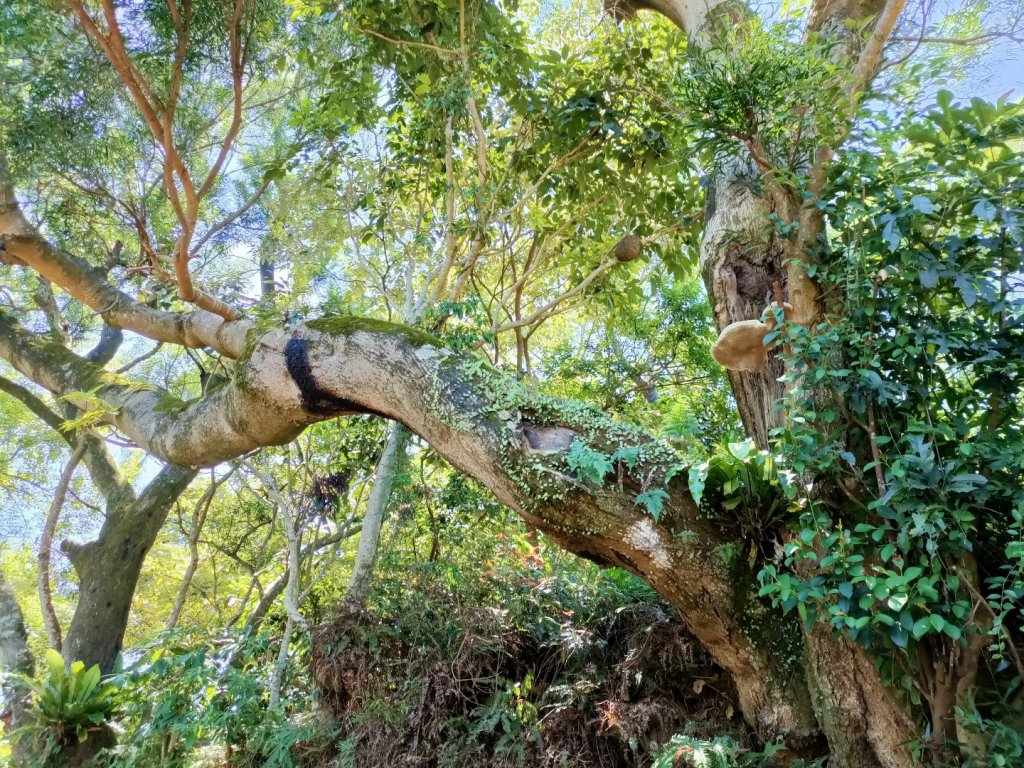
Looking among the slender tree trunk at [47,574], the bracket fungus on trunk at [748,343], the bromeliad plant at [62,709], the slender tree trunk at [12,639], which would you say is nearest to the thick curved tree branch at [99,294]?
the slender tree trunk at [47,574]

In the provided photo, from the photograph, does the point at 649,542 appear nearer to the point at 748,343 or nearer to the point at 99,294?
the point at 748,343

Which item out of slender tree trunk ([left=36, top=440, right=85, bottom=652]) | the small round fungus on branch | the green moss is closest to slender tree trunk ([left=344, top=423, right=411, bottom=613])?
the green moss

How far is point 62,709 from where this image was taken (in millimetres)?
4090

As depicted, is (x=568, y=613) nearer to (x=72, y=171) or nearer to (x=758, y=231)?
(x=758, y=231)

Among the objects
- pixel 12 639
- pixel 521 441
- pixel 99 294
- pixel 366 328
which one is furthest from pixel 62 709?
pixel 521 441

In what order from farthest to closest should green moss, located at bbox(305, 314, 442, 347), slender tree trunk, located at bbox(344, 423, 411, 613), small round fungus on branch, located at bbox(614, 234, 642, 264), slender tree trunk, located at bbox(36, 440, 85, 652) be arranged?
slender tree trunk, located at bbox(36, 440, 85, 652) < small round fungus on branch, located at bbox(614, 234, 642, 264) < slender tree trunk, located at bbox(344, 423, 411, 613) < green moss, located at bbox(305, 314, 442, 347)

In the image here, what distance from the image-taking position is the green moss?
110 inches

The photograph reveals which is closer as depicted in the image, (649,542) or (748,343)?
(649,542)

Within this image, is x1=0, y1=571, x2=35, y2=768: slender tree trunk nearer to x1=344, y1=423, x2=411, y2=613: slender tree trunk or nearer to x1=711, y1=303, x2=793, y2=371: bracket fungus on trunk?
x1=344, y1=423, x2=411, y2=613: slender tree trunk

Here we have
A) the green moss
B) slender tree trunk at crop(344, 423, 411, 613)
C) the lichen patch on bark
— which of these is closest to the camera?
the lichen patch on bark

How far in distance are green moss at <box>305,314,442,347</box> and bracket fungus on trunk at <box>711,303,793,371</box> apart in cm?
122

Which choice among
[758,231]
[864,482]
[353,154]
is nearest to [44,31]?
[353,154]

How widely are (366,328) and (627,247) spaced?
2.27 meters

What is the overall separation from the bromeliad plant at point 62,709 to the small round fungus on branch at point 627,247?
4665mm
